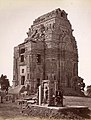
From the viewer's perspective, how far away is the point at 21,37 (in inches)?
186

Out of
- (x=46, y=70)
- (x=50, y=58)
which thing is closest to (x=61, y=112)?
(x=46, y=70)

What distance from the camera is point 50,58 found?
8812 mm

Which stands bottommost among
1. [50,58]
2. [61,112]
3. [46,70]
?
[61,112]

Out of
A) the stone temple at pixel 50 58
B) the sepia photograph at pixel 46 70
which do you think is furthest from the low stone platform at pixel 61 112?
the stone temple at pixel 50 58

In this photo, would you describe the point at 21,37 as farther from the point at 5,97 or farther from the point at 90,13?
the point at 5,97

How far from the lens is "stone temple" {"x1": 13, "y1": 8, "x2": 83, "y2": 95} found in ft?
28.0

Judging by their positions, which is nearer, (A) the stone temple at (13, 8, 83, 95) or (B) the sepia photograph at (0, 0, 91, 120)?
(B) the sepia photograph at (0, 0, 91, 120)

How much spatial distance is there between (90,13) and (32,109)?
1881mm

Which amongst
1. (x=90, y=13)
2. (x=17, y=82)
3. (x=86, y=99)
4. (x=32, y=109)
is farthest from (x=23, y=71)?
(x=90, y=13)

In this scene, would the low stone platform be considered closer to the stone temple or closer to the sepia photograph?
the sepia photograph

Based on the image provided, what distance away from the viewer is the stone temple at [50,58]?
28.0 ft

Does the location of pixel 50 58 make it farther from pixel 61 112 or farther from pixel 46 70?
pixel 61 112

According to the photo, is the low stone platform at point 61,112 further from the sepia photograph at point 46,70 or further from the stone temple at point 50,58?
the stone temple at point 50,58

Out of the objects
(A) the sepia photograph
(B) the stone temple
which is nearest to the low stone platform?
(A) the sepia photograph
